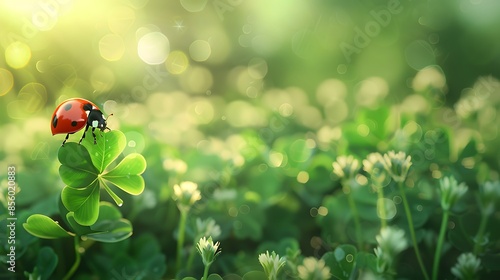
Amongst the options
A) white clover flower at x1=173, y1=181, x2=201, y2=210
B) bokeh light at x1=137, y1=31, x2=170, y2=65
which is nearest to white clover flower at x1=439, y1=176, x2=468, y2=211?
white clover flower at x1=173, y1=181, x2=201, y2=210

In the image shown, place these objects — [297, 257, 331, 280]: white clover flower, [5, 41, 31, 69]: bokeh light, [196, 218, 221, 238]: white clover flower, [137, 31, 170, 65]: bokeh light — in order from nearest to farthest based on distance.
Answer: [297, 257, 331, 280]: white clover flower
[196, 218, 221, 238]: white clover flower
[5, 41, 31, 69]: bokeh light
[137, 31, 170, 65]: bokeh light

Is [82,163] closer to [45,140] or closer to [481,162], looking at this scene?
[45,140]

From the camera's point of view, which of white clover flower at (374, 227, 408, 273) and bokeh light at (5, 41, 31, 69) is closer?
white clover flower at (374, 227, 408, 273)

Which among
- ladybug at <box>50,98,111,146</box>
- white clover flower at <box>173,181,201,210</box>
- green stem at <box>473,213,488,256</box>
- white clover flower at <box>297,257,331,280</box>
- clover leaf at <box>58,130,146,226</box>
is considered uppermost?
ladybug at <box>50,98,111,146</box>

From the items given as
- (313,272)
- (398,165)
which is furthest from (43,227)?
(398,165)

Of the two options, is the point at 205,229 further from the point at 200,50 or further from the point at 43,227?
the point at 200,50

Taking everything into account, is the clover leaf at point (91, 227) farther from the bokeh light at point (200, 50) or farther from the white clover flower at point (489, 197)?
the bokeh light at point (200, 50)

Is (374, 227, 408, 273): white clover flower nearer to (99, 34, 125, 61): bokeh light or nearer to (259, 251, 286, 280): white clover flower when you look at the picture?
(259, 251, 286, 280): white clover flower
